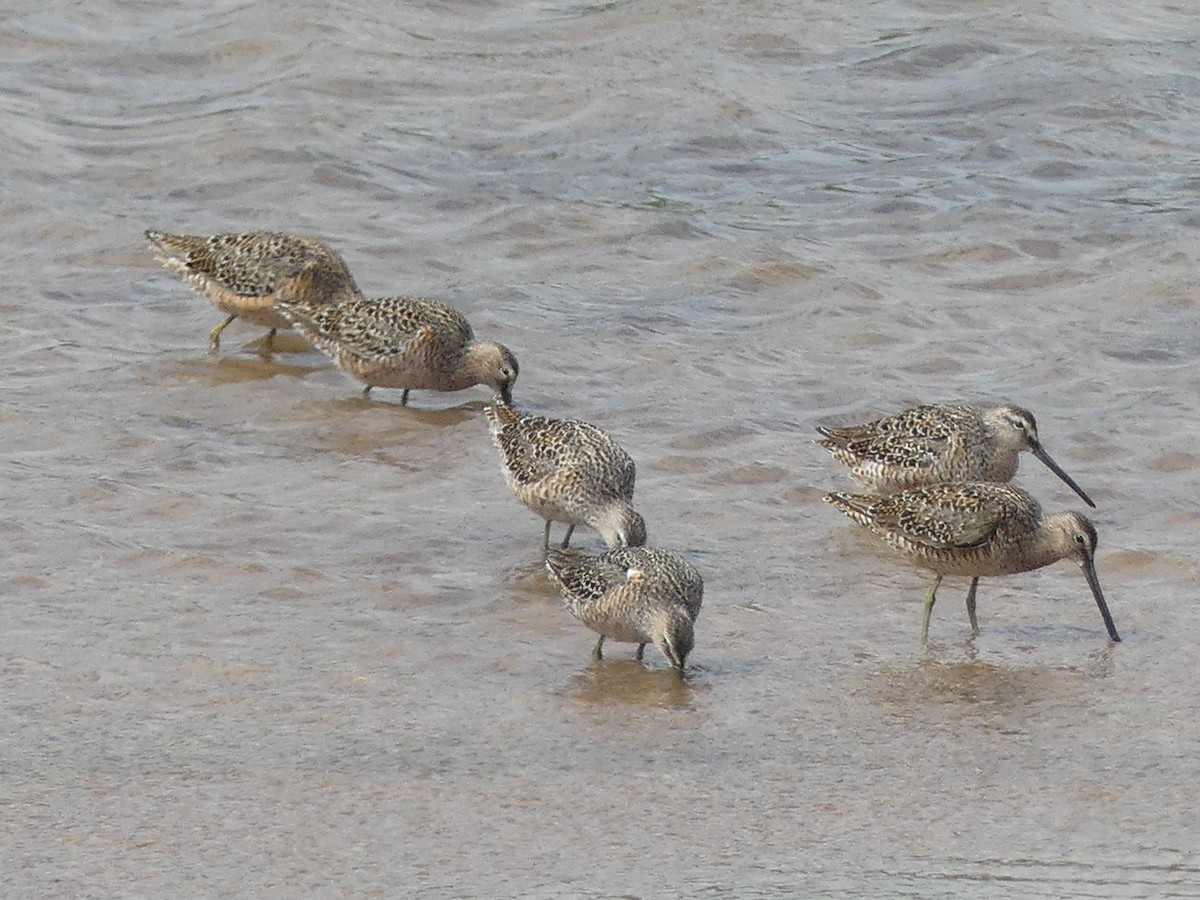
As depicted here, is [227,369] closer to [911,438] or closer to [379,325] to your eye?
[379,325]

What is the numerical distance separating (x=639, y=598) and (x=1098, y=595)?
5.13ft

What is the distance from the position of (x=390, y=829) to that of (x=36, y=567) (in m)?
2.41

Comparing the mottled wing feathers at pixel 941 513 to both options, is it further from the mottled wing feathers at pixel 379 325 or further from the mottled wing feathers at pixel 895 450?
the mottled wing feathers at pixel 379 325

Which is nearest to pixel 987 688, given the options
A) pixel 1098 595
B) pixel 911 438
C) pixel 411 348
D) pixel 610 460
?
pixel 1098 595

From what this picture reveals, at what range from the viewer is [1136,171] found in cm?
1276

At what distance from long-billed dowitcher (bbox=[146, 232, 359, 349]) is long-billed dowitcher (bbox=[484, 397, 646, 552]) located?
2.29 m

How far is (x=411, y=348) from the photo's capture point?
31.4ft

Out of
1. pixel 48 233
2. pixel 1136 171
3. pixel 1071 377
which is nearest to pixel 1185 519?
pixel 1071 377

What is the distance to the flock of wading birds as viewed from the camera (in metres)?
6.95

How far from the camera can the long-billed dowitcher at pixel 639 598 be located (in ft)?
21.9

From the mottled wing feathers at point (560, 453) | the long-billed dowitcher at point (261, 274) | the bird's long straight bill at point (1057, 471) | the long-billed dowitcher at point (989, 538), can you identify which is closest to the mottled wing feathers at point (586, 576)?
the mottled wing feathers at point (560, 453)

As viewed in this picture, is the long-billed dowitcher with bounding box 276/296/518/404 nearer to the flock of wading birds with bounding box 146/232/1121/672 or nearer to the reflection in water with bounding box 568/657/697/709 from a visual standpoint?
the flock of wading birds with bounding box 146/232/1121/672

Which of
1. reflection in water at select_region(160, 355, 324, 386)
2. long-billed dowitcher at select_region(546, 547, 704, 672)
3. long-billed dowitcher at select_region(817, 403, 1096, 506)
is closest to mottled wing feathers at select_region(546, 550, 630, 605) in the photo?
long-billed dowitcher at select_region(546, 547, 704, 672)

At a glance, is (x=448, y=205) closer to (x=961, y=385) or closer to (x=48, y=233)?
(x=48, y=233)
